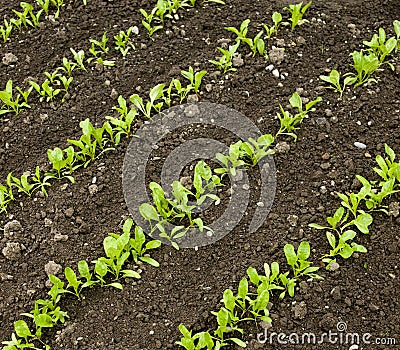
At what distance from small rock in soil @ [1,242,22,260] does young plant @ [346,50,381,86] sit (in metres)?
2.12

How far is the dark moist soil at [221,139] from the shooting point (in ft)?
9.61

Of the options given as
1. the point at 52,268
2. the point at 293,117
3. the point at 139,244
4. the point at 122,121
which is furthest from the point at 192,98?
the point at 52,268

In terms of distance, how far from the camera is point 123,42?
4152mm

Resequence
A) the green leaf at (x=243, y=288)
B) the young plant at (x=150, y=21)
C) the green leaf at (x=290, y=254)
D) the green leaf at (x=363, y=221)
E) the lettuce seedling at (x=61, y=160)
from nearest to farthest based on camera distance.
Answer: the green leaf at (x=243, y=288) → the green leaf at (x=290, y=254) → the green leaf at (x=363, y=221) → the lettuce seedling at (x=61, y=160) → the young plant at (x=150, y=21)

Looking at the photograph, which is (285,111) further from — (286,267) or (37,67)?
(37,67)

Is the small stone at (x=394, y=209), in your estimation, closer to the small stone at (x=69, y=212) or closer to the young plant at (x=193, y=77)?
the young plant at (x=193, y=77)

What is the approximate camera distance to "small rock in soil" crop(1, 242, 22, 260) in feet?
10.6

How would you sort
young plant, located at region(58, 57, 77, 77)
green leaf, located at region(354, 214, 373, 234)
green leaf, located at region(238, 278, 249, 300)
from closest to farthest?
1. green leaf, located at region(238, 278, 249, 300)
2. green leaf, located at region(354, 214, 373, 234)
3. young plant, located at region(58, 57, 77, 77)

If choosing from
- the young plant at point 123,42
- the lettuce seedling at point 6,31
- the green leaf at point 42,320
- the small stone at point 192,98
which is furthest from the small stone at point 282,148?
the lettuce seedling at point 6,31

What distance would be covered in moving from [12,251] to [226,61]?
169 centimetres

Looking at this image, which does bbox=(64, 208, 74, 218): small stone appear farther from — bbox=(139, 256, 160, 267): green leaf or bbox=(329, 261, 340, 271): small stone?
bbox=(329, 261, 340, 271): small stone

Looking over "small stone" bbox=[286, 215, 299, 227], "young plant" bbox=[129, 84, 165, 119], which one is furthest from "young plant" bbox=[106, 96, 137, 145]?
"small stone" bbox=[286, 215, 299, 227]

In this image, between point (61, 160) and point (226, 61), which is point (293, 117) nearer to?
point (226, 61)

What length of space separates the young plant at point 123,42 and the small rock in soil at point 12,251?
4.89ft
